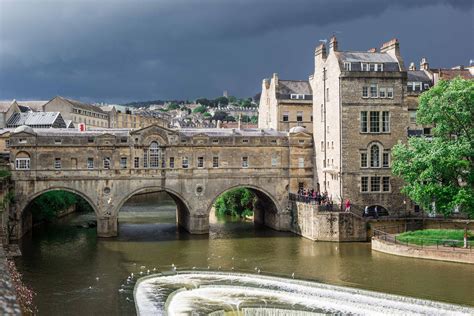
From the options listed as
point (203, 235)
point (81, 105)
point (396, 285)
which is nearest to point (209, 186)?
point (203, 235)

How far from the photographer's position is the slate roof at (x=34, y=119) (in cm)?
9444

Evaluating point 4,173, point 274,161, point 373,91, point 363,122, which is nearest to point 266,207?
point 274,161

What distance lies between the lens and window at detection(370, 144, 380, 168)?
2271 inches

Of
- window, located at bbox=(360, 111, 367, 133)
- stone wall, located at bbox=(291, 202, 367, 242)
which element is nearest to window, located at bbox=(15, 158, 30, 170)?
stone wall, located at bbox=(291, 202, 367, 242)

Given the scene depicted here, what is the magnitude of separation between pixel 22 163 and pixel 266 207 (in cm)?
2675

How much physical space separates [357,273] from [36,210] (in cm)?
4044

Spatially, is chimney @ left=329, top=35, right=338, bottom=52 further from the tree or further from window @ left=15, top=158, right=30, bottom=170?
window @ left=15, top=158, right=30, bottom=170

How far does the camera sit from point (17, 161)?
5569 centimetres

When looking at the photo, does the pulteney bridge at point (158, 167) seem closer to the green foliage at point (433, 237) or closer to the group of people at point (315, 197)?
the group of people at point (315, 197)

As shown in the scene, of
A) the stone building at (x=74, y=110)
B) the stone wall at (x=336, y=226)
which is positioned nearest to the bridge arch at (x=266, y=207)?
the stone wall at (x=336, y=226)

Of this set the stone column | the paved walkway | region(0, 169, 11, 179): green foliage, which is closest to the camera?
the paved walkway

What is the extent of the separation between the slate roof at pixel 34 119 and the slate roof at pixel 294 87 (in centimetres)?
4052

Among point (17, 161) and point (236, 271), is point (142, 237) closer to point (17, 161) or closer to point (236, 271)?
point (17, 161)

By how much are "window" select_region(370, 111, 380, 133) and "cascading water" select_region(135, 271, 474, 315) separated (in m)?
24.1
